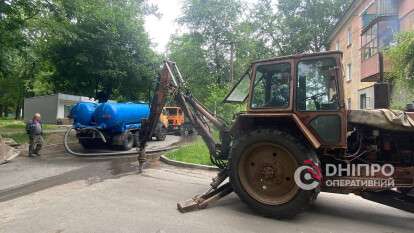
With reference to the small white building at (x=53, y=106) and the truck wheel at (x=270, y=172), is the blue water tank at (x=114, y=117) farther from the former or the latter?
the small white building at (x=53, y=106)

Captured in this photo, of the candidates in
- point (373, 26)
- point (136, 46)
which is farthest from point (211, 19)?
point (373, 26)

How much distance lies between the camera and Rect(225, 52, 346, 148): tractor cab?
5.79 meters

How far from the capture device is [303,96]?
19.9 ft

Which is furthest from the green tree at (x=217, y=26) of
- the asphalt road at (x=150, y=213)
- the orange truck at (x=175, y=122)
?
the asphalt road at (x=150, y=213)

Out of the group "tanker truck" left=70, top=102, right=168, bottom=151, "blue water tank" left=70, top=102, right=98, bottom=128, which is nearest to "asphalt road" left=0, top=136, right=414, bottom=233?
"tanker truck" left=70, top=102, right=168, bottom=151

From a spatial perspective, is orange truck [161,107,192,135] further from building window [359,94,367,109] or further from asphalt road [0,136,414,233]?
asphalt road [0,136,414,233]

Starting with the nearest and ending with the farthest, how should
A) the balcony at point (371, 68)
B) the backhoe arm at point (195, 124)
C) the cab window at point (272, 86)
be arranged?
1. the cab window at point (272, 86)
2. the backhoe arm at point (195, 124)
3. the balcony at point (371, 68)

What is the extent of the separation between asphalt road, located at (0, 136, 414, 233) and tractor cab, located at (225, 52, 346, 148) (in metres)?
1.37

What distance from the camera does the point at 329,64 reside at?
592 cm

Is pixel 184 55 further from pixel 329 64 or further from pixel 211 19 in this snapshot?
pixel 329 64

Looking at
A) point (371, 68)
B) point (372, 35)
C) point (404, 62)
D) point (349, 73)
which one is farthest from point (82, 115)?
point (349, 73)

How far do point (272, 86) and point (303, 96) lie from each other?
60cm

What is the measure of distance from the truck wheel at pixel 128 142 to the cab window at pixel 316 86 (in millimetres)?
12120

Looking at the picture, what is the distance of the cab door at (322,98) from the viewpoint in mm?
5766
